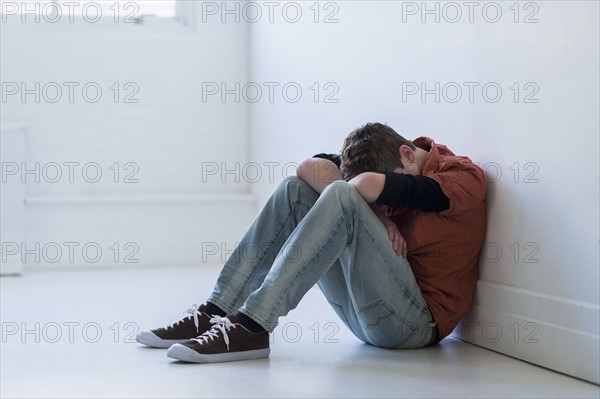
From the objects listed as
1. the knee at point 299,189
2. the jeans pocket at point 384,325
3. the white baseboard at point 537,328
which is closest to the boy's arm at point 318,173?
the knee at point 299,189

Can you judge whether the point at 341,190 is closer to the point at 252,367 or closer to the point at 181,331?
the point at 252,367

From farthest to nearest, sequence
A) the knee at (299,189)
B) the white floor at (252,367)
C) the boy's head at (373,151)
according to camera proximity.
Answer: the knee at (299,189) → the boy's head at (373,151) → the white floor at (252,367)

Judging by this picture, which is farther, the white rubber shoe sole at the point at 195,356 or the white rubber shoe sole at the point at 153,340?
the white rubber shoe sole at the point at 153,340

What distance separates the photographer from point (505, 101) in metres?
2.35

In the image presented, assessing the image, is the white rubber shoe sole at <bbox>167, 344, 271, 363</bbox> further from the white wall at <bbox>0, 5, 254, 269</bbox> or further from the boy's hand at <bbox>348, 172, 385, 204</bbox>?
the white wall at <bbox>0, 5, 254, 269</bbox>

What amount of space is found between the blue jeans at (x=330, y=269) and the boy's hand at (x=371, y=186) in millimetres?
18

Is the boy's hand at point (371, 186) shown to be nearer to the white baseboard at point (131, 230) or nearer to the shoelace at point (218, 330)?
the shoelace at point (218, 330)

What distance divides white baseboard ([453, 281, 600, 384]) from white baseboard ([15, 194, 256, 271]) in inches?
99.3

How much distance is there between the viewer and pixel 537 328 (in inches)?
87.0

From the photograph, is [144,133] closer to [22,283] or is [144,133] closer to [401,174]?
[22,283]

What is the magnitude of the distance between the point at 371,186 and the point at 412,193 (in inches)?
4.1

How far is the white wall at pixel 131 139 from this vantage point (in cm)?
470

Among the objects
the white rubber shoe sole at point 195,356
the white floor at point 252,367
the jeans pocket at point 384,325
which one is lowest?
the white floor at point 252,367

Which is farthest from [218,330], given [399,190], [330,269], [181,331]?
[399,190]
